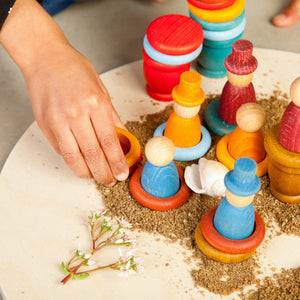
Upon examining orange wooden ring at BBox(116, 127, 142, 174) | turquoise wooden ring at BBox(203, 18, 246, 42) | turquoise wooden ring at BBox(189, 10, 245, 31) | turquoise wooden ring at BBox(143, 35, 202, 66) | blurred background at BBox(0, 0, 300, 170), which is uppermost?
turquoise wooden ring at BBox(143, 35, 202, 66)

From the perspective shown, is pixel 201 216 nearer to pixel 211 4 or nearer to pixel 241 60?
pixel 241 60

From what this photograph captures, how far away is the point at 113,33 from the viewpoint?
143 centimetres

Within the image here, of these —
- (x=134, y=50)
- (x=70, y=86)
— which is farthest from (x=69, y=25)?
(x=70, y=86)

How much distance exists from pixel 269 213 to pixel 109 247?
0.28 metres

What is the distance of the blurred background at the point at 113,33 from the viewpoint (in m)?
1.24

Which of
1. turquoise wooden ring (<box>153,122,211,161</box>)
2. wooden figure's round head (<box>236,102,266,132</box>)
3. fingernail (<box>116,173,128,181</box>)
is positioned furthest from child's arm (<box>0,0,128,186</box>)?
wooden figure's round head (<box>236,102,266,132</box>)

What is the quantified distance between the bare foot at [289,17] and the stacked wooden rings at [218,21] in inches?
13.9

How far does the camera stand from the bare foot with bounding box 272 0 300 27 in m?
1.42

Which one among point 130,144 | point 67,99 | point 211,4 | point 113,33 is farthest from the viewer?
point 113,33

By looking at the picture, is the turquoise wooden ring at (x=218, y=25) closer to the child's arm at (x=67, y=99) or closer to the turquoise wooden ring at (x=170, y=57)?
the turquoise wooden ring at (x=170, y=57)

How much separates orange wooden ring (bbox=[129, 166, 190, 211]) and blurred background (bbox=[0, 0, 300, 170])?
0.40m

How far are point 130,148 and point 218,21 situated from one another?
35 centimetres

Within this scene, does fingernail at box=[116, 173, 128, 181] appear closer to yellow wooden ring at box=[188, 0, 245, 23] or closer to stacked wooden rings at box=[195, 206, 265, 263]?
stacked wooden rings at box=[195, 206, 265, 263]

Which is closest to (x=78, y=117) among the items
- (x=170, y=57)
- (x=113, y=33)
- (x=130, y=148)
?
(x=130, y=148)
